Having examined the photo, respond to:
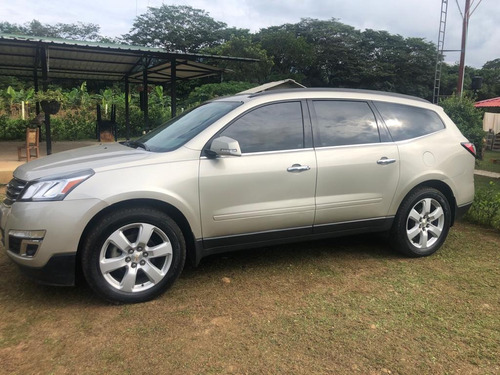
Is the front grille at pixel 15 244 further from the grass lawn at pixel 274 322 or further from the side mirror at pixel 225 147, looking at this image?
the side mirror at pixel 225 147

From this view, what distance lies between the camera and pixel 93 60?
12.8m

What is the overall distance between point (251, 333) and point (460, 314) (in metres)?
1.62

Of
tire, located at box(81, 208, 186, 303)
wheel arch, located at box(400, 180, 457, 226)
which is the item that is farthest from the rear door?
tire, located at box(81, 208, 186, 303)

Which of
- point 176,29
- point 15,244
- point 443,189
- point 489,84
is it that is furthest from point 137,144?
point 489,84

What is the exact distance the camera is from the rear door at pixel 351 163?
382cm

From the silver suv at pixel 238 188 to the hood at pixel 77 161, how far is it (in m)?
0.02

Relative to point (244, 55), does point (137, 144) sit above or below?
below

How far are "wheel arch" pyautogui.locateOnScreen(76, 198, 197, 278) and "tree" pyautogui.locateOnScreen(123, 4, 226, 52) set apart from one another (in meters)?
52.9

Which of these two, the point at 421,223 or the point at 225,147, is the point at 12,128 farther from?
the point at 421,223

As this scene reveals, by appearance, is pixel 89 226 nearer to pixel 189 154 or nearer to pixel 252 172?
pixel 189 154

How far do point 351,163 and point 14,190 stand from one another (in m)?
2.89

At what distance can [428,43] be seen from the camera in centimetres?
5741

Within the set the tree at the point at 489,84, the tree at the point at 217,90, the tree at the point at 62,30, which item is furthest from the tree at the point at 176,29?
the tree at the point at 489,84

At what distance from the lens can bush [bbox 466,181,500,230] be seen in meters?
5.50
